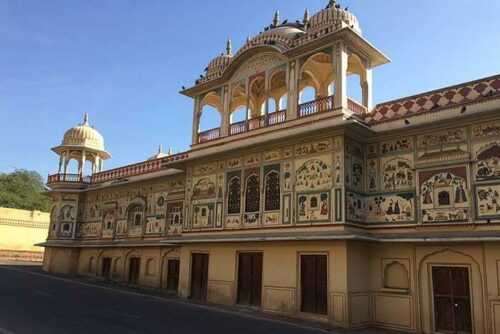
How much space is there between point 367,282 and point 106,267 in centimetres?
1570

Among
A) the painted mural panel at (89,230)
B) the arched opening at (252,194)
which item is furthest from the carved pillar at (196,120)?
the painted mural panel at (89,230)

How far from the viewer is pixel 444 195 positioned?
39.2 ft

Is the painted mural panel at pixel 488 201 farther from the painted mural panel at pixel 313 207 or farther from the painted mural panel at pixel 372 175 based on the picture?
the painted mural panel at pixel 313 207

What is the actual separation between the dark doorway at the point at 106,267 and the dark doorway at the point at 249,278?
10945 mm

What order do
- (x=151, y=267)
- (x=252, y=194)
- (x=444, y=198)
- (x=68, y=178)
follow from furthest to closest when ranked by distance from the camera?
1. (x=68, y=178)
2. (x=151, y=267)
3. (x=252, y=194)
4. (x=444, y=198)

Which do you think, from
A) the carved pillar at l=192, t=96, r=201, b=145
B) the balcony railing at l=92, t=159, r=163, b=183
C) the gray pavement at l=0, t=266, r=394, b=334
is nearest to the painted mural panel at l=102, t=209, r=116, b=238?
the balcony railing at l=92, t=159, r=163, b=183

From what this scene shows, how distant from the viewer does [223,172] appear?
16.5m

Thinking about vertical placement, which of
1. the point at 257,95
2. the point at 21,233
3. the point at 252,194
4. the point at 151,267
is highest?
the point at 257,95

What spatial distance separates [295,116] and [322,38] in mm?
2590

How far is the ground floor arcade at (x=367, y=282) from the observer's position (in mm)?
11086

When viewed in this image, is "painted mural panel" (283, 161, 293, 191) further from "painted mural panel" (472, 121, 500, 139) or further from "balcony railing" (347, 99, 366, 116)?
"painted mural panel" (472, 121, 500, 139)

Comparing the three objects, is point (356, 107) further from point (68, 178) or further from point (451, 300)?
point (68, 178)

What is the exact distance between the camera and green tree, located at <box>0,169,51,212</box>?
51312 mm

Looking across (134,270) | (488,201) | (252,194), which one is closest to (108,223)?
(134,270)
